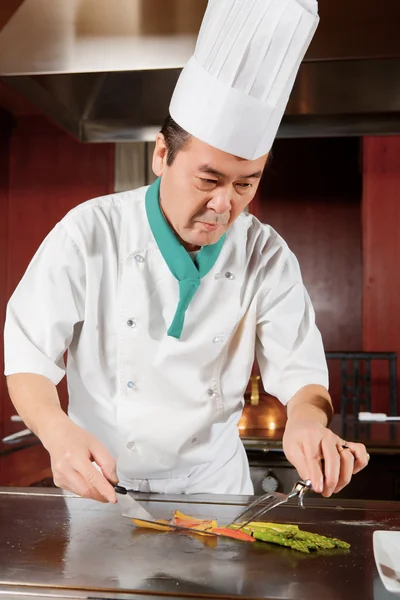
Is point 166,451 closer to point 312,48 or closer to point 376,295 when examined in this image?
point 312,48

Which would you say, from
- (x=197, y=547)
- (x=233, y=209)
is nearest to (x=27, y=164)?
(x=233, y=209)

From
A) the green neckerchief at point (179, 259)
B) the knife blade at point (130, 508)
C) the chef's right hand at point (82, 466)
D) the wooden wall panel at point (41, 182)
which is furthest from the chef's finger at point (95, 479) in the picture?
the wooden wall panel at point (41, 182)

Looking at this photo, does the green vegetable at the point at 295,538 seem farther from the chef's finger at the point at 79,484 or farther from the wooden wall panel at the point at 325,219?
the wooden wall panel at the point at 325,219

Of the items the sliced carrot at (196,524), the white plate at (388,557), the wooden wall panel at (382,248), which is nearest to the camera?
the white plate at (388,557)

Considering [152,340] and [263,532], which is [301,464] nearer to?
[263,532]

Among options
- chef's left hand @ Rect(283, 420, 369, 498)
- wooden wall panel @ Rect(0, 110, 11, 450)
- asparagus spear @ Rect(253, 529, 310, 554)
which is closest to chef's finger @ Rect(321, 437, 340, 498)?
chef's left hand @ Rect(283, 420, 369, 498)

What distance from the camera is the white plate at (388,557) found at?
91 centimetres

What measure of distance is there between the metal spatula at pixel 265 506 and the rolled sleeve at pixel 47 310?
1.42 ft

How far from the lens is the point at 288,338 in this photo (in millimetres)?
1602

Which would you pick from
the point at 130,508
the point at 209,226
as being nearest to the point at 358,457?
the point at 130,508

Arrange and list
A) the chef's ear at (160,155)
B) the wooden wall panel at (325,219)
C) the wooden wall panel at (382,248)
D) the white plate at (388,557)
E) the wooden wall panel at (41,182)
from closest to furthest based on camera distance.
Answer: the white plate at (388,557) < the chef's ear at (160,155) < the wooden wall panel at (382,248) < the wooden wall panel at (325,219) < the wooden wall panel at (41,182)

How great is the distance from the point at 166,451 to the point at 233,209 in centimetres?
54

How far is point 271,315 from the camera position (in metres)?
1.62

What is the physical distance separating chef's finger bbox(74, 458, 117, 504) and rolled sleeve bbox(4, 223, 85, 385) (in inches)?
12.7
